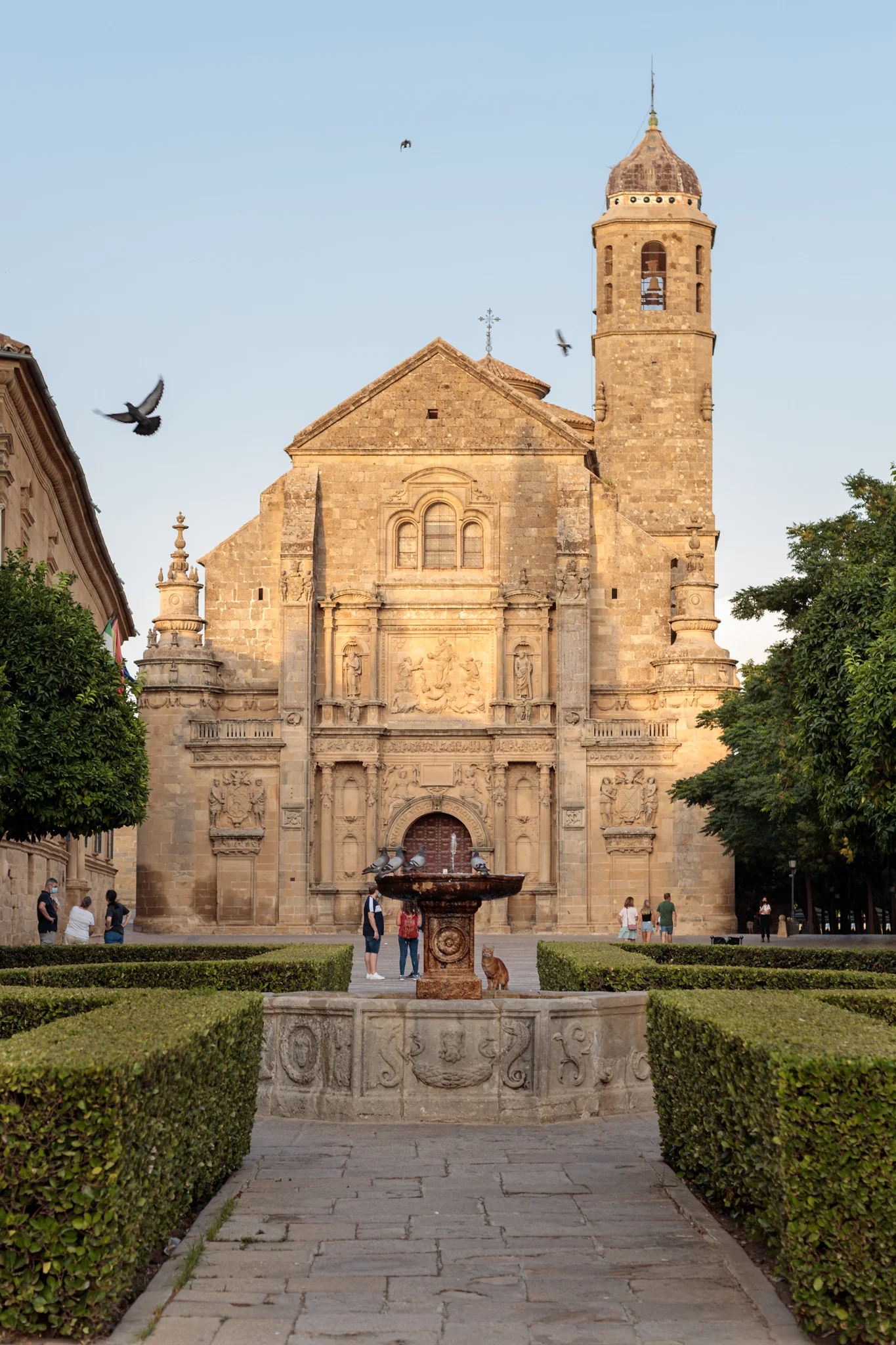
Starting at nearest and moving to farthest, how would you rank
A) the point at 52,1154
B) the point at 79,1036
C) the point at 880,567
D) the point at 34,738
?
1. the point at 52,1154
2. the point at 79,1036
3. the point at 34,738
4. the point at 880,567

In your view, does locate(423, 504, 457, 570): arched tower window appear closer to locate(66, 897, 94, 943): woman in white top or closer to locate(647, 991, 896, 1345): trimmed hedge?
locate(66, 897, 94, 943): woman in white top

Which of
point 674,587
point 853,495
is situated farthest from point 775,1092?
point 674,587

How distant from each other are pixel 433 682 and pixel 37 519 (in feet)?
57.0

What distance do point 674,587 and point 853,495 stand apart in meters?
18.4

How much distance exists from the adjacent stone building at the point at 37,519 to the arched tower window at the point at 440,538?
910 centimetres

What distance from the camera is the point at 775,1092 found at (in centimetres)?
736

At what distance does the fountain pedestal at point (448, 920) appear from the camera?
605 inches

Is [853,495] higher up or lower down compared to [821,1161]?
higher up

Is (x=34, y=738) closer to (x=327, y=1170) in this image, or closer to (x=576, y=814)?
(x=327, y=1170)

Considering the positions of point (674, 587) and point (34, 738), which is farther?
point (674, 587)

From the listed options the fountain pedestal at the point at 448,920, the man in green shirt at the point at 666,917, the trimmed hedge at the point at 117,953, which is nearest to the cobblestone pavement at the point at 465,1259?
the fountain pedestal at the point at 448,920

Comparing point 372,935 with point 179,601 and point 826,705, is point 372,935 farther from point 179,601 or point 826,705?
point 179,601

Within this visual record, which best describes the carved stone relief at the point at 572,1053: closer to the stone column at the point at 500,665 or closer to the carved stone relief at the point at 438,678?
the stone column at the point at 500,665

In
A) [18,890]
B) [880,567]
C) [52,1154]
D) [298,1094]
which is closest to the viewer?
[52,1154]
